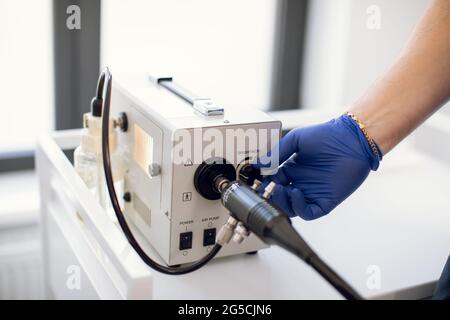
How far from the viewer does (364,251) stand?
1.19 m

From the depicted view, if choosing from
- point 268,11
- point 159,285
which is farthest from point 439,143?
point 159,285

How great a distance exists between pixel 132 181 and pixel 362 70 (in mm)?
1031

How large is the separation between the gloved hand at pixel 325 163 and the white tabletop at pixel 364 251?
6.6 inches

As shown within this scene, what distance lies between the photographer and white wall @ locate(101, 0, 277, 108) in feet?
5.75

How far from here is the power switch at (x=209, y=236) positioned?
0.99m

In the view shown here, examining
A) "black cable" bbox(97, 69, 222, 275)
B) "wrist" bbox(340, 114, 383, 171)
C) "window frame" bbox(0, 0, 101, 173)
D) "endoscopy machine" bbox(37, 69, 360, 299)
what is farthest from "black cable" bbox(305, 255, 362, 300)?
"window frame" bbox(0, 0, 101, 173)

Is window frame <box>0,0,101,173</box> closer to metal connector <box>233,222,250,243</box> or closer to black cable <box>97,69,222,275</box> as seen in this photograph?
black cable <box>97,69,222,275</box>

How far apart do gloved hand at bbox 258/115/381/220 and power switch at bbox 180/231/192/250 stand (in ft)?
0.49

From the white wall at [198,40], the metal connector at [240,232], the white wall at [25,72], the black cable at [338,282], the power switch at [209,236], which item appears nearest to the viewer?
the black cable at [338,282]

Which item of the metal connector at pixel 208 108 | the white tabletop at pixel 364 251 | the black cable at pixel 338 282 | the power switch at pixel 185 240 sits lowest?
the white tabletop at pixel 364 251

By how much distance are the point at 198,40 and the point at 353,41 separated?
481 millimetres

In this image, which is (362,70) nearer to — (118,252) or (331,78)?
(331,78)

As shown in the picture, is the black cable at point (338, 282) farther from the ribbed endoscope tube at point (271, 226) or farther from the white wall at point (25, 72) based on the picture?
the white wall at point (25, 72)

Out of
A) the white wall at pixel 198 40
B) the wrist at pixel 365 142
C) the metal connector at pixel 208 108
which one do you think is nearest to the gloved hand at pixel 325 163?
the wrist at pixel 365 142
